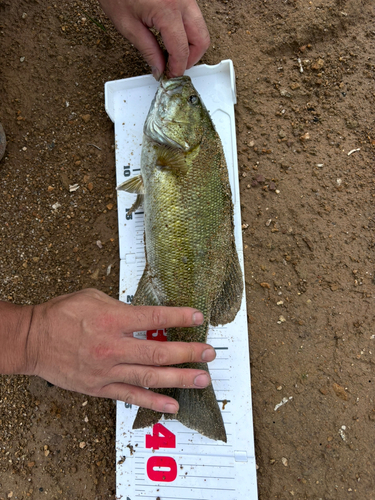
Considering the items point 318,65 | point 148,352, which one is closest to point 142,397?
point 148,352

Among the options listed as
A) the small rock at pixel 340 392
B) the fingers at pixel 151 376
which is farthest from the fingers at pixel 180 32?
the small rock at pixel 340 392

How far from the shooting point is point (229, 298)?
221 centimetres

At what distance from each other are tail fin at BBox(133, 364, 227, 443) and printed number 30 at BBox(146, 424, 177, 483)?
0.45 meters

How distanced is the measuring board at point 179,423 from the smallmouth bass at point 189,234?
14.8 inches

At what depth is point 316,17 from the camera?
8.91ft

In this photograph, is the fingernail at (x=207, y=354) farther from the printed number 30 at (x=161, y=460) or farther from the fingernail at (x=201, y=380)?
the printed number 30 at (x=161, y=460)

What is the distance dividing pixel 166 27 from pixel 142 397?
2315 millimetres

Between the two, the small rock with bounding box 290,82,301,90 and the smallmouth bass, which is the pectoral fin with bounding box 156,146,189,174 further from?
the small rock with bounding box 290,82,301,90

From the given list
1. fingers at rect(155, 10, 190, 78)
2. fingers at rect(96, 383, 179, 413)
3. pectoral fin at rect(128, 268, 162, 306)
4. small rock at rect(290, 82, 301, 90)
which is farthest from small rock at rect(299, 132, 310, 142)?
fingers at rect(96, 383, 179, 413)

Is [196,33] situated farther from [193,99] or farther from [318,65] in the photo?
[318,65]

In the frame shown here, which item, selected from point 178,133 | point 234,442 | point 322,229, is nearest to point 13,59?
point 178,133

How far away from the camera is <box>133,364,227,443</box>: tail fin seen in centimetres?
209

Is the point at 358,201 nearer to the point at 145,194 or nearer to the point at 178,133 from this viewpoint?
the point at 178,133

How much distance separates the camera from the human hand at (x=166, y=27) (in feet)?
6.93
